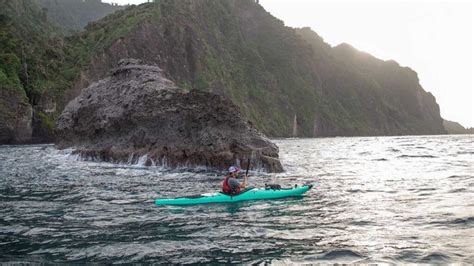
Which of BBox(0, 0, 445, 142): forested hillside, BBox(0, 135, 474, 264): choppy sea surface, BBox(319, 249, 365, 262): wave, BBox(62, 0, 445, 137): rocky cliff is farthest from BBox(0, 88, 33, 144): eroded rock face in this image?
BBox(319, 249, 365, 262): wave

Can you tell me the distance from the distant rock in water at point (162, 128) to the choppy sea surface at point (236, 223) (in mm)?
5360

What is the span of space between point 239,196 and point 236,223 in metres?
3.69

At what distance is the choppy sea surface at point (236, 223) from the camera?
343 inches

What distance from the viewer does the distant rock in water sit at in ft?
83.9

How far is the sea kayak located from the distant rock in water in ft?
28.8

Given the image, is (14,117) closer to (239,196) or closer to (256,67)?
(239,196)

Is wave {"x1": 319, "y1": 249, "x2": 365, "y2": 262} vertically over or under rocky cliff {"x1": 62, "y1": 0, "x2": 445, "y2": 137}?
under

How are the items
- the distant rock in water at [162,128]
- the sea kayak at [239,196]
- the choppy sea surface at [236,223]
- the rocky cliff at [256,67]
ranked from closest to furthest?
1. the choppy sea surface at [236,223]
2. the sea kayak at [239,196]
3. the distant rock in water at [162,128]
4. the rocky cliff at [256,67]

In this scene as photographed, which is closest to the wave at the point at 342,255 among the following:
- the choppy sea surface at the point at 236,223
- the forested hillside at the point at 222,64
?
the choppy sea surface at the point at 236,223

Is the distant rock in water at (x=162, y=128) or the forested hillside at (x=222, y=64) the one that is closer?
the distant rock in water at (x=162, y=128)

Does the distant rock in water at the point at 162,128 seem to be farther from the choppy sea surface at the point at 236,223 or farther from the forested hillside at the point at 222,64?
the forested hillside at the point at 222,64

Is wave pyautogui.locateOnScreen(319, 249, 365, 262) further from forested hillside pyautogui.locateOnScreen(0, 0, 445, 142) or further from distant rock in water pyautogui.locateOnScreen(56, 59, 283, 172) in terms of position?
forested hillside pyautogui.locateOnScreen(0, 0, 445, 142)

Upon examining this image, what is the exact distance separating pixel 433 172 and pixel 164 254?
19.4m

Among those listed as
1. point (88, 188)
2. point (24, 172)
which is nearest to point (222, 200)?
point (88, 188)
